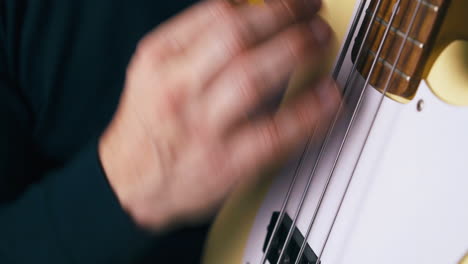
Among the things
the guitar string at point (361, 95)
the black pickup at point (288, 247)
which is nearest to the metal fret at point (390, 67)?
the guitar string at point (361, 95)

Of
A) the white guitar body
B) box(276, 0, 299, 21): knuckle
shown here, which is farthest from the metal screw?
box(276, 0, 299, 21): knuckle

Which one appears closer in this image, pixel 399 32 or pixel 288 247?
pixel 399 32

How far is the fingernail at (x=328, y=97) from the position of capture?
1.13ft

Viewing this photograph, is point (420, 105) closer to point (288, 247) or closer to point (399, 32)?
point (399, 32)

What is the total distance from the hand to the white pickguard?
45 millimetres

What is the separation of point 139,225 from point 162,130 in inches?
4.2

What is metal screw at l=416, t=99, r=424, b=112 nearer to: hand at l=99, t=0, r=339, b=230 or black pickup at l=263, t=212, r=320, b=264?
hand at l=99, t=0, r=339, b=230

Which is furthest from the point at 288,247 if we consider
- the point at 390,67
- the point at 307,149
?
the point at 390,67

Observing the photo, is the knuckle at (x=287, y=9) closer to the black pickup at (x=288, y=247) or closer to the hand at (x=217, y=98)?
the hand at (x=217, y=98)

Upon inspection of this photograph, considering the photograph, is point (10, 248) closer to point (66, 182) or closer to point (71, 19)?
point (66, 182)

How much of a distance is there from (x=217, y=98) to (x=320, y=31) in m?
0.10

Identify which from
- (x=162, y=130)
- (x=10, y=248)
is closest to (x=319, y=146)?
(x=162, y=130)

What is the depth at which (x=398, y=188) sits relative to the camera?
1.05 feet

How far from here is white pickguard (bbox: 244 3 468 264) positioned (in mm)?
283
